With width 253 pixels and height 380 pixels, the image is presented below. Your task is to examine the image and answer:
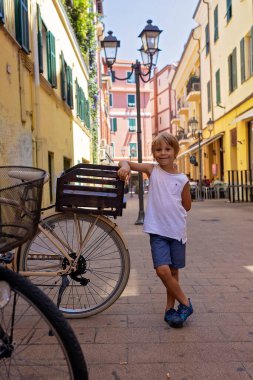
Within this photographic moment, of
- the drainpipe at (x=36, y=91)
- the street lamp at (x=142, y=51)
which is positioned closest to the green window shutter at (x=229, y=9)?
the street lamp at (x=142, y=51)

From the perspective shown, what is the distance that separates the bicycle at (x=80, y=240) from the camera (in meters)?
3.59

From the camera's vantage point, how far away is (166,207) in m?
3.57

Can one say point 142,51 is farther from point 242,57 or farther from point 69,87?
point 242,57

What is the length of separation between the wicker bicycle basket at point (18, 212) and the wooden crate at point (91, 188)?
51.4 inches

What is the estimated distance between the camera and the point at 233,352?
3.02 m

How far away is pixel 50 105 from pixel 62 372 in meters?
11.2

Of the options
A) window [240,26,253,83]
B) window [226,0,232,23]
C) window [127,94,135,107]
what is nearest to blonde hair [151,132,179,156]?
window [240,26,253,83]

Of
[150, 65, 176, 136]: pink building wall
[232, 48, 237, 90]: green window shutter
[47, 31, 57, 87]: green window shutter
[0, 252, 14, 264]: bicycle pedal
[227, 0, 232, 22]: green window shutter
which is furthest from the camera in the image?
[150, 65, 176, 136]: pink building wall

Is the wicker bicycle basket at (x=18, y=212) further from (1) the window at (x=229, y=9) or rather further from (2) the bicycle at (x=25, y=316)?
(1) the window at (x=229, y=9)

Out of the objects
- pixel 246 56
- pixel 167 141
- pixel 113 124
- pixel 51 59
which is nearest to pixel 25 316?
pixel 167 141

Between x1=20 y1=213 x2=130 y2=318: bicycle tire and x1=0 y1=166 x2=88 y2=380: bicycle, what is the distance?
3.93 ft

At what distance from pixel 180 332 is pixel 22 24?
25.7ft

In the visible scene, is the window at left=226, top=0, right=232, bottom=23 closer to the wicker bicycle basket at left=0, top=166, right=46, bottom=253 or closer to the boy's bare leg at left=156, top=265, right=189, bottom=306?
the boy's bare leg at left=156, top=265, right=189, bottom=306

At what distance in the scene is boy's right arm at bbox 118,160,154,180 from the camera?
11.6ft
